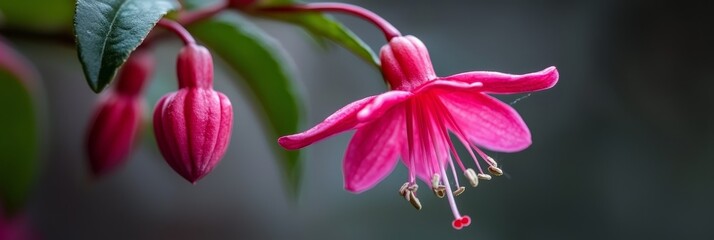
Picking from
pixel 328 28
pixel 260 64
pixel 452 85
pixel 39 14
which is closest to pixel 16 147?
pixel 39 14

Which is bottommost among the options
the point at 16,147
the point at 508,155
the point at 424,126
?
the point at 508,155

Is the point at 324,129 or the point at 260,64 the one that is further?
the point at 260,64

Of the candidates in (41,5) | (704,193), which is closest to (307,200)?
(704,193)

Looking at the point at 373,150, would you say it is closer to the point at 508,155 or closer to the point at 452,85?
Answer: the point at 452,85

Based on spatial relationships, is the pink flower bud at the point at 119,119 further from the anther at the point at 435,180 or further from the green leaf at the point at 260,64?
the anther at the point at 435,180

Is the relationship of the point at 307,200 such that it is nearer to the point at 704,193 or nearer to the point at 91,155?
the point at 704,193

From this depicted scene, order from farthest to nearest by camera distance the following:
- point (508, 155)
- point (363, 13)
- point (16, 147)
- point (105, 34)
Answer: point (508, 155), point (16, 147), point (363, 13), point (105, 34)

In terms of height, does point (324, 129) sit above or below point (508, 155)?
above
